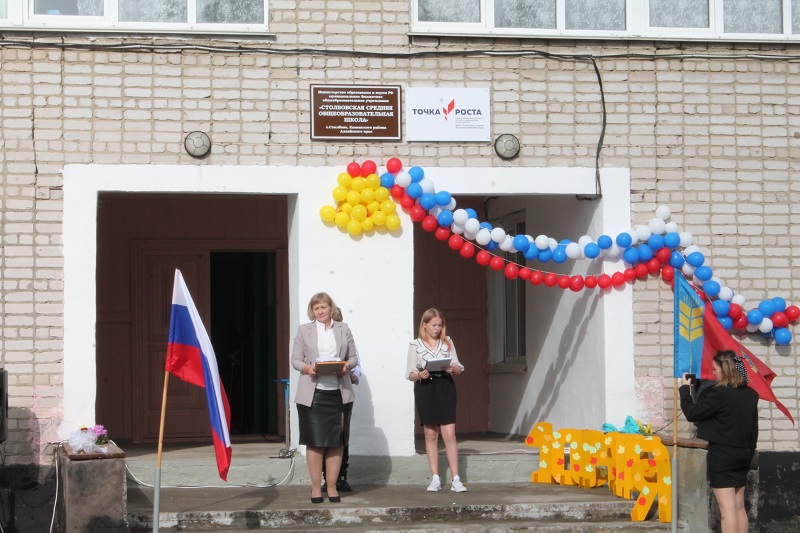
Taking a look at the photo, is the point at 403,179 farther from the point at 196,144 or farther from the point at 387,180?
the point at 196,144

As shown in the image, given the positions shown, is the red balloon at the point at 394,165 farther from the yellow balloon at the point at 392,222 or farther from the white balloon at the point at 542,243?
the white balloon at the point at 542,243

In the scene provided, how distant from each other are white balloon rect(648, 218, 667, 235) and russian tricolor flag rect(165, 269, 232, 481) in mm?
4211

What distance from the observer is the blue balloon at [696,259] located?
1108 centimetres

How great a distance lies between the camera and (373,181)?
1084cm

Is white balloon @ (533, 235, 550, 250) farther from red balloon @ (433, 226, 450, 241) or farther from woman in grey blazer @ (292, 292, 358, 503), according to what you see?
woman in grey blazer @ (292, 292, 358, 503)

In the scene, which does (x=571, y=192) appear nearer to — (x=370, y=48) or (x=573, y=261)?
(x=573, y=261)

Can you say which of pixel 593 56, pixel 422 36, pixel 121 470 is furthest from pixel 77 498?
pixel 593 56

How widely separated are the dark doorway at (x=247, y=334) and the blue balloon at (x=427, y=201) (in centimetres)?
363

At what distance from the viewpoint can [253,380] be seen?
46.7 feet

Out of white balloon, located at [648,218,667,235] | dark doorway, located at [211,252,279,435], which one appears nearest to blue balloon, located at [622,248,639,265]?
white balloon, located at [648,218,667,235]

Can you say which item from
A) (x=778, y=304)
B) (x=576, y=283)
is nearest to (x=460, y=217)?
(x=576, y=283)

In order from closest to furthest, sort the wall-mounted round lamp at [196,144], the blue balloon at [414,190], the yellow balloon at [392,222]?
1. the wall-mounted round lamp at [196,144]
2. the blue balloon at [414,190]
3. the yellow balloon at [392,222]

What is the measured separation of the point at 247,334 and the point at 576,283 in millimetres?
4504

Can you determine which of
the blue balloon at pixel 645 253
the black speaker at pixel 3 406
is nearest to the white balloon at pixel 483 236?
the blue balloon at pixel 645 253
